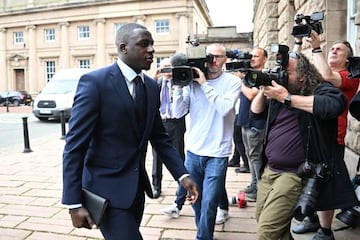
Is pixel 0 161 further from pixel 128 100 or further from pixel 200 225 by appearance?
pixel 128 100

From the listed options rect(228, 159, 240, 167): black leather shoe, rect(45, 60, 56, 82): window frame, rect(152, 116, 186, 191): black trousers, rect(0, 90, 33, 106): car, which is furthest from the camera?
rect(45, 60, 56, 82): window frame

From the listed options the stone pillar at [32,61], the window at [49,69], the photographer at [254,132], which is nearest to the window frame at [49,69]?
the window at [49,69]

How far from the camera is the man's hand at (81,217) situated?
2.15m

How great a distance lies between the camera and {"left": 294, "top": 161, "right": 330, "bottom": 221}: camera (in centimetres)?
270

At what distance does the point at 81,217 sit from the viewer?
215cm

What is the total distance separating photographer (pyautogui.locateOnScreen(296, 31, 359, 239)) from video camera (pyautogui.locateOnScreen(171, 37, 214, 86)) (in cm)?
89

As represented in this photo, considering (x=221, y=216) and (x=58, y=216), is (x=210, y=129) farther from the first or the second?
(x=58, y=216)

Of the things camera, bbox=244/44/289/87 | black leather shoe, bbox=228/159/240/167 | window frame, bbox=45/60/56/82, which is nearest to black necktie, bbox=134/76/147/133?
camera, bbox=244/44/289/87

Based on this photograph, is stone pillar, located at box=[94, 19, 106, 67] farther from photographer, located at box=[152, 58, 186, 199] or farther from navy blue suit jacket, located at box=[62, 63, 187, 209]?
navy blue suit jacket, located at box=[62, 63, 187, 209]

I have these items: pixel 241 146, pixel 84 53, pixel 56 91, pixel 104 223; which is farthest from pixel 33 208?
pixel 84 53

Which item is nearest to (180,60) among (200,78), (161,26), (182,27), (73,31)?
(200,78)

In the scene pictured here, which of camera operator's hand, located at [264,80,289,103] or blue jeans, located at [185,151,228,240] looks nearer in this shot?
camera operator's hand, located at [264,80,289,103]

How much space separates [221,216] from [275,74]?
82.3 inches

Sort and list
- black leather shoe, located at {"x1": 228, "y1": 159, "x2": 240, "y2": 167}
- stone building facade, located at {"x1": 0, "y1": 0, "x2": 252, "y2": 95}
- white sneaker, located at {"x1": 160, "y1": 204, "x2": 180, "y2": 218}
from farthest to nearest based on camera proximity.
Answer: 1. stone building facade, located at {"x1": 0, "y1": 0, "x2": 252, "y2": 95}
2. black leather shoe, located at {"x1": 228, "y1": 159, "x2": 240, "y2": 167}
3. white sneaker, located at {"x1": 160, "y1": 204, "x2": 180, "y2": 218}
